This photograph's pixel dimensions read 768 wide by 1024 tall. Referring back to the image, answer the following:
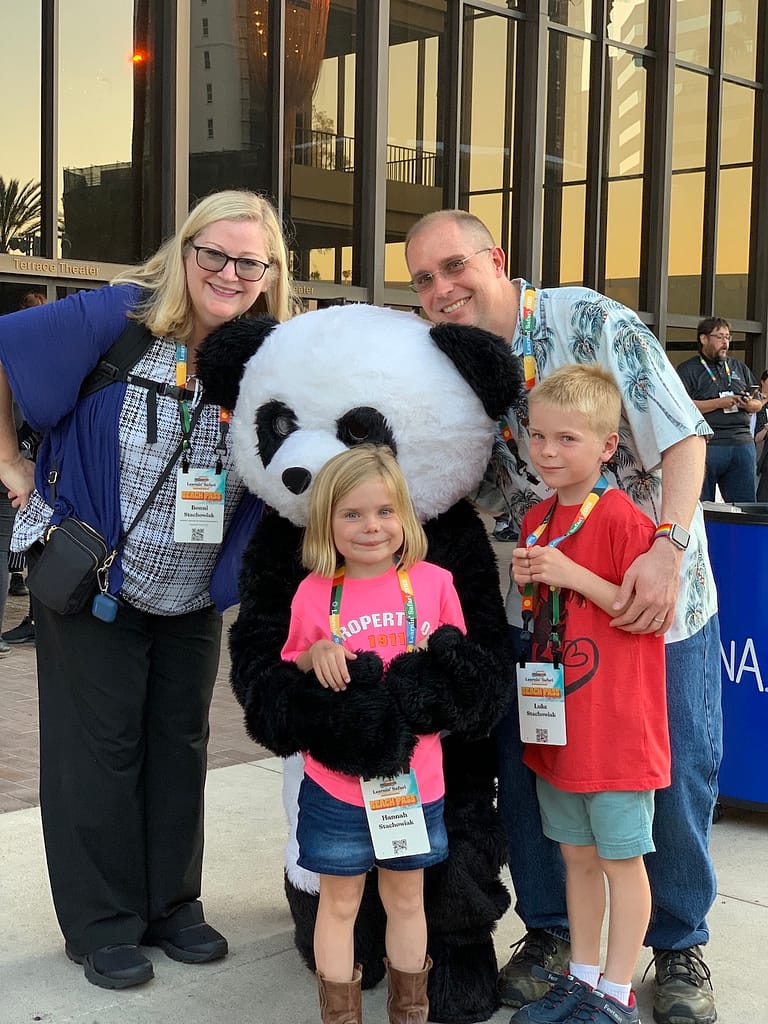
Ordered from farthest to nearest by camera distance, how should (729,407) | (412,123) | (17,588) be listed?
(412,123), (729,407), (17,588)

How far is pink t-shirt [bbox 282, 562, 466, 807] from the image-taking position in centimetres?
264

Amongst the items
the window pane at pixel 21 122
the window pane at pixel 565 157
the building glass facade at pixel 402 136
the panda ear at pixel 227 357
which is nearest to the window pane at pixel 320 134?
the building glass facade at pixel 402 136

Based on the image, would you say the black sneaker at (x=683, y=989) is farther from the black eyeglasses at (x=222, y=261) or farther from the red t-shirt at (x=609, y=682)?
the black eyeglasses at (x=222, y=261)

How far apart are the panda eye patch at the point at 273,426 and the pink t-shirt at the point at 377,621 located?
339mm

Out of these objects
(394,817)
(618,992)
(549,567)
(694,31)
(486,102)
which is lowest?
(618,992)

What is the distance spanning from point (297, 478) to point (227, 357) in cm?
45

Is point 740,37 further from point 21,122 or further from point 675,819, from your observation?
point 675,819

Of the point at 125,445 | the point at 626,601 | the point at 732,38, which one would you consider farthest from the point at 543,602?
the point at 732,38

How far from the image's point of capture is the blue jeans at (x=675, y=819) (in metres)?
2.99

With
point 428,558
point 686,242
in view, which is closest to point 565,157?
point 686,242

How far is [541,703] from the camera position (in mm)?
2775

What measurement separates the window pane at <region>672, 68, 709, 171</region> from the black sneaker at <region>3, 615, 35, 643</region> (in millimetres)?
11266

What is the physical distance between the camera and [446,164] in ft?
42.7

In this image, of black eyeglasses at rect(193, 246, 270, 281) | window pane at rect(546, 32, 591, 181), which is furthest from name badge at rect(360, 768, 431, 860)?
window pane at rect(546, 32, 591, 181)
